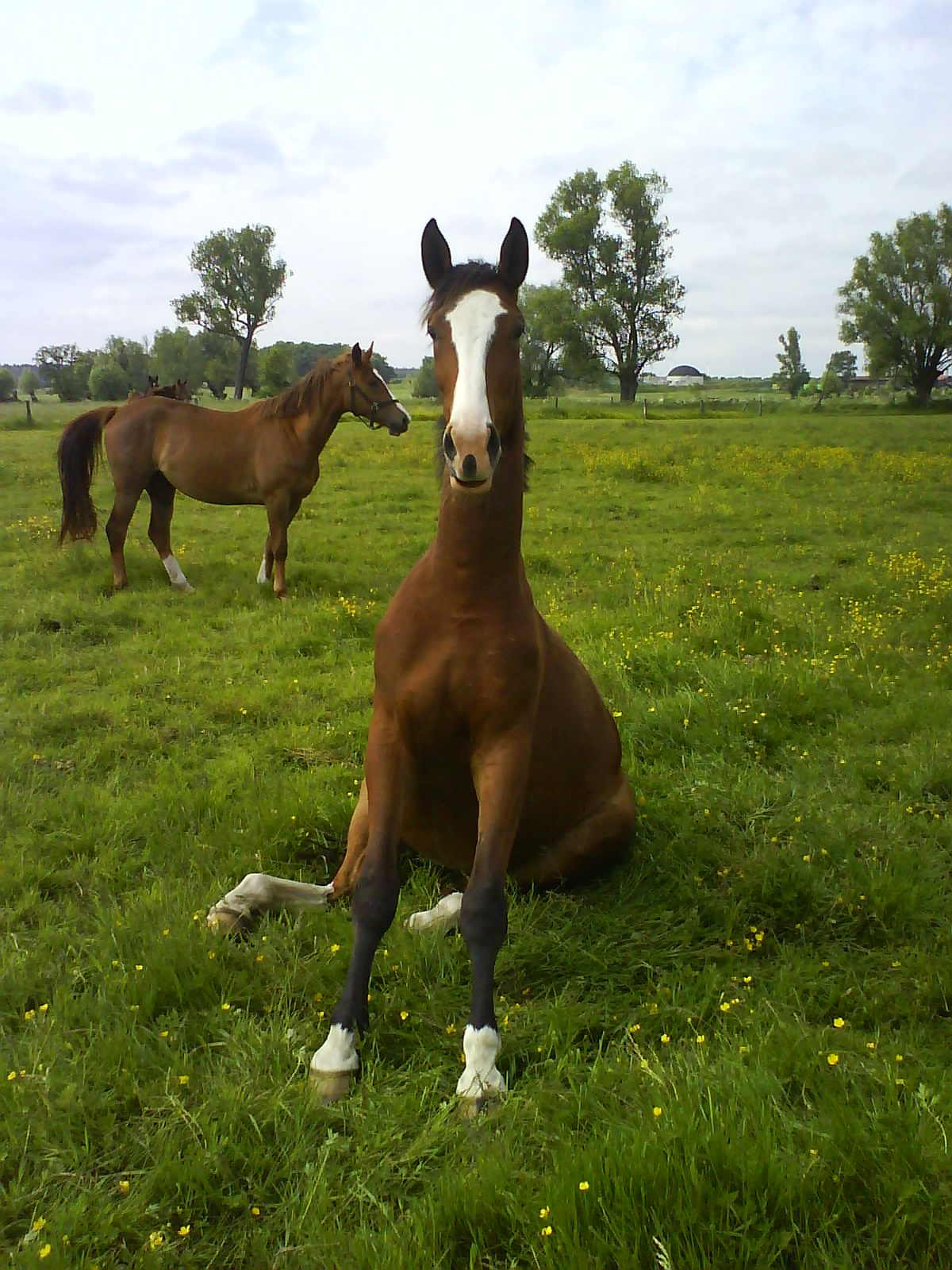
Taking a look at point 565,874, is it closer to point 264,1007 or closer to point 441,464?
point 264,1007

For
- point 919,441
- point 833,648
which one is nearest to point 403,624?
point 833,648

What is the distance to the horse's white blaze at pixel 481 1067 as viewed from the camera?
2.28 meters

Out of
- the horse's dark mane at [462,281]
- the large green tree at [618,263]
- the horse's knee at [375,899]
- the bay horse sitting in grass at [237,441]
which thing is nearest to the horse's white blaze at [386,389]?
the bay horse sitting in grass at [237,441]

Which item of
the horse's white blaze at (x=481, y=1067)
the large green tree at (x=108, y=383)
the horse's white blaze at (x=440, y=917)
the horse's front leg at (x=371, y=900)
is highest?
the large green tree at (x=108, y=383)

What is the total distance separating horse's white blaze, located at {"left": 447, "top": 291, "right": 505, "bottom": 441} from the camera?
2.41 metres

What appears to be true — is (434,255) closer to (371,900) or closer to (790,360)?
(371,900)

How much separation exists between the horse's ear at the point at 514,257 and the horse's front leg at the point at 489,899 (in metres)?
1.59

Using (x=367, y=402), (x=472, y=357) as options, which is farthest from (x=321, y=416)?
(x=472, y=357)

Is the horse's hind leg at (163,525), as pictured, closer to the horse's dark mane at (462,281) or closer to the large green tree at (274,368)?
the horse's dark mane at (462,281)

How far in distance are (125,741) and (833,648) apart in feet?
16.8

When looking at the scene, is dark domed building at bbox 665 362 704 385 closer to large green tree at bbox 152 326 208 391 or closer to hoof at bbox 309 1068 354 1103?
large green tree at bbox 152 326 208 391

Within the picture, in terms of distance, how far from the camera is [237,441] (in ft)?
31.5

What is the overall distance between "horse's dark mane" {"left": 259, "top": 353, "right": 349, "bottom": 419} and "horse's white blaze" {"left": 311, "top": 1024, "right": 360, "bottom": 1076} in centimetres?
813

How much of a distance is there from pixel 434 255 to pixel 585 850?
2.34 metres
